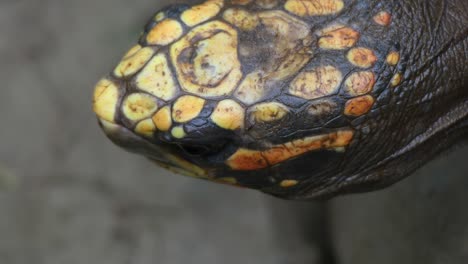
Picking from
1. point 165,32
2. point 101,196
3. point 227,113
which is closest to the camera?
point 227,113

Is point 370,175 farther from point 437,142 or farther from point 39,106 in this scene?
point 39,106

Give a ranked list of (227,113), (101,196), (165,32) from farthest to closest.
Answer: (101,196) < (165,32) < (227,113)

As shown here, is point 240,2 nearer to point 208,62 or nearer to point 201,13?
point 201,13

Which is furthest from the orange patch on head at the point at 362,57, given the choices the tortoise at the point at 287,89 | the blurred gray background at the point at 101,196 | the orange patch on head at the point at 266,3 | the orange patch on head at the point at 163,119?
the blurred gray background at the point at 101,196

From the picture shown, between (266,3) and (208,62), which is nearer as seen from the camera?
(208,62)

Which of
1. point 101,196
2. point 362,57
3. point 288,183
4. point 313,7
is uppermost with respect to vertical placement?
point 313,7

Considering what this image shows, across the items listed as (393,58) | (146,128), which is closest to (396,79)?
(393,58)

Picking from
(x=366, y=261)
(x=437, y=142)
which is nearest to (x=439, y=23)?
(x=437, y=142)

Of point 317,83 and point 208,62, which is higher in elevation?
point 208,62
